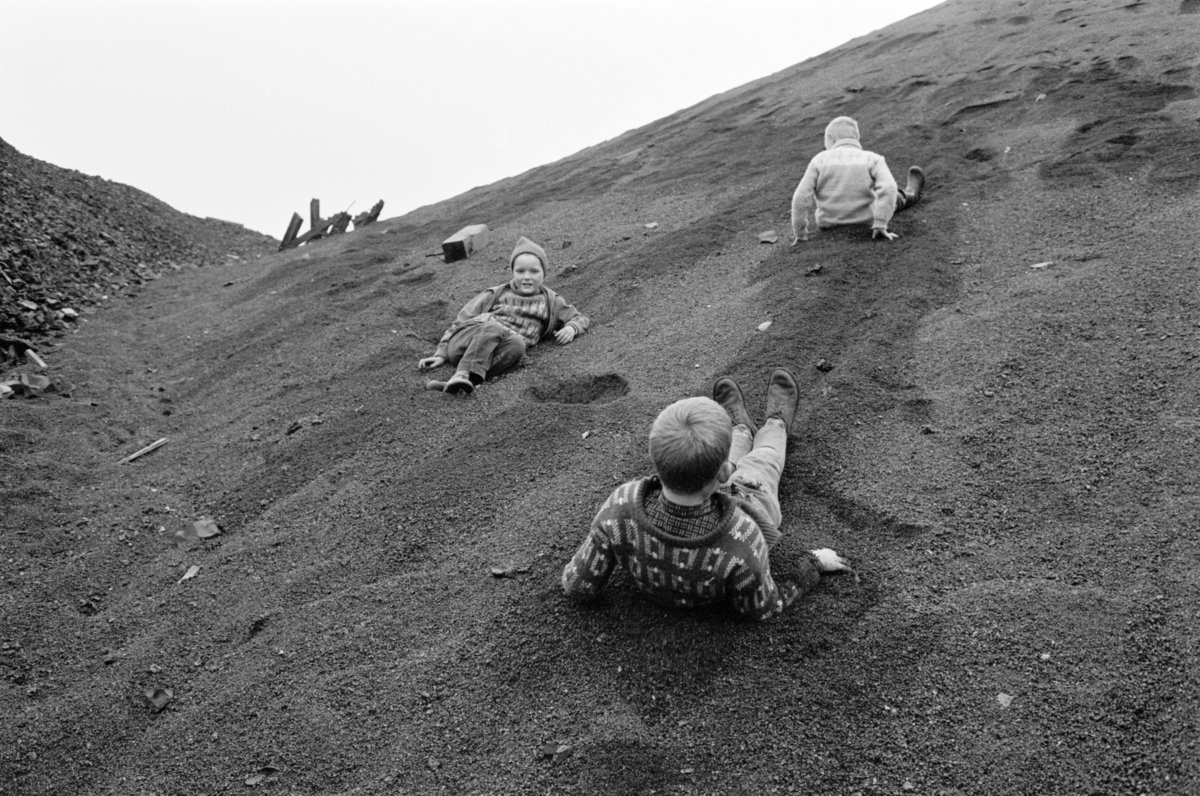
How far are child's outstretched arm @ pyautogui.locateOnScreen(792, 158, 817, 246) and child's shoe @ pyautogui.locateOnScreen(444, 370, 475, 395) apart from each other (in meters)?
3.18

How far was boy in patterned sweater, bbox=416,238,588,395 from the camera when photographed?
20.0 feet

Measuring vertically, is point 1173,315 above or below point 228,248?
below

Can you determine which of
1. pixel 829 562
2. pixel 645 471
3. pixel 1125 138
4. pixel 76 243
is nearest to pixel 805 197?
pixel 1125 138

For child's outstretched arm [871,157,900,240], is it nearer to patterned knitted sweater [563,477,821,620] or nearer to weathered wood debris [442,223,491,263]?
patterned knitted sweater [563,477,821,620]

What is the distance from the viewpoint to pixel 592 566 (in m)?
3.30

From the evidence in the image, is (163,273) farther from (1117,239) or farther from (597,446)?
(1117,239)

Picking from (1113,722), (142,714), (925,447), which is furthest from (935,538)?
(142,714)

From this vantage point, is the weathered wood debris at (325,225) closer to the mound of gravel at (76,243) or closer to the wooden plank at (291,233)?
the wooden plank at (291,233)

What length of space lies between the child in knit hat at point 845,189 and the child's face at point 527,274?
7.41 ft

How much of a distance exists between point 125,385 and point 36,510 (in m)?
2.82

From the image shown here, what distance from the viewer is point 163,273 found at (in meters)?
13.0

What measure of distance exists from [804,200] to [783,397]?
3.20m

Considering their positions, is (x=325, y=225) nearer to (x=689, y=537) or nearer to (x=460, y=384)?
(x=460, y=384)

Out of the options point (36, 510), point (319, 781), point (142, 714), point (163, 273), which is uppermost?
point (163, 273)
